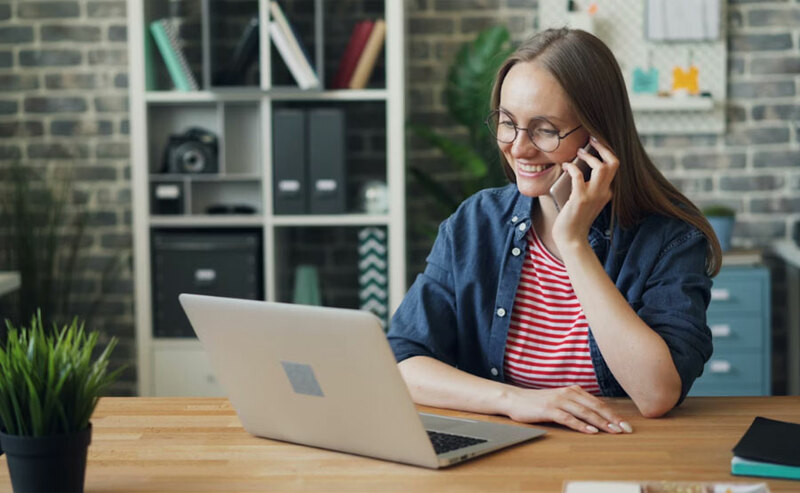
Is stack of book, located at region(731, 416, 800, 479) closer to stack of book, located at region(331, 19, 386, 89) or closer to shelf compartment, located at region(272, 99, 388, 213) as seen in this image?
stack of book, located at region(331, 19, 386, 89)

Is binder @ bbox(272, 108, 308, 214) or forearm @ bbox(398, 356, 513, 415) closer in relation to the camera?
forearm @ bbox(398, 356, 513, 415)

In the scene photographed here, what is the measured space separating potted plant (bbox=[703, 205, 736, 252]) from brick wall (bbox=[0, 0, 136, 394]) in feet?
7.66

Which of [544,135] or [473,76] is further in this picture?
[473,76]

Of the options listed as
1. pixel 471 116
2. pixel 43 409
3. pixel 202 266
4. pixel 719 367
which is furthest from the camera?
pixel 471 116

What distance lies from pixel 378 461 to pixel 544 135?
710 millimetres

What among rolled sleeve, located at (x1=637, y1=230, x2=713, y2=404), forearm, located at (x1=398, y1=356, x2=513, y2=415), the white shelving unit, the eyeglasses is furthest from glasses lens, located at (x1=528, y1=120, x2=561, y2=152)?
the white shelving unit

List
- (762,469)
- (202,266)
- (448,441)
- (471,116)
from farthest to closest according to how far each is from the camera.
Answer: (471,116), (202,266), (448,441), (762,469)

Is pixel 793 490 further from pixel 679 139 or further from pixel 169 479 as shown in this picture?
pixel 679 139

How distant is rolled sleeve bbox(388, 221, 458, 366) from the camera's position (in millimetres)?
1897

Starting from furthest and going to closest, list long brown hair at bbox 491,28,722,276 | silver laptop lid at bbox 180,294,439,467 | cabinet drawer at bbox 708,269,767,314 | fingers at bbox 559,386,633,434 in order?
cabinet drawer at bbox 708,269,767,314 < long brown hair at bbox 491,28,722,276 < fingers at bbox 559,386,633,434 < silver laptop lid at bbox 180,294,439,467

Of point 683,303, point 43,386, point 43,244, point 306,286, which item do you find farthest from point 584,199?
point 43,244

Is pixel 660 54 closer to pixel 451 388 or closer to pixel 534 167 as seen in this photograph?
pixel 534 167

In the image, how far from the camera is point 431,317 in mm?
1941

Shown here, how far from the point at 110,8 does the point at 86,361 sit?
323 cm
